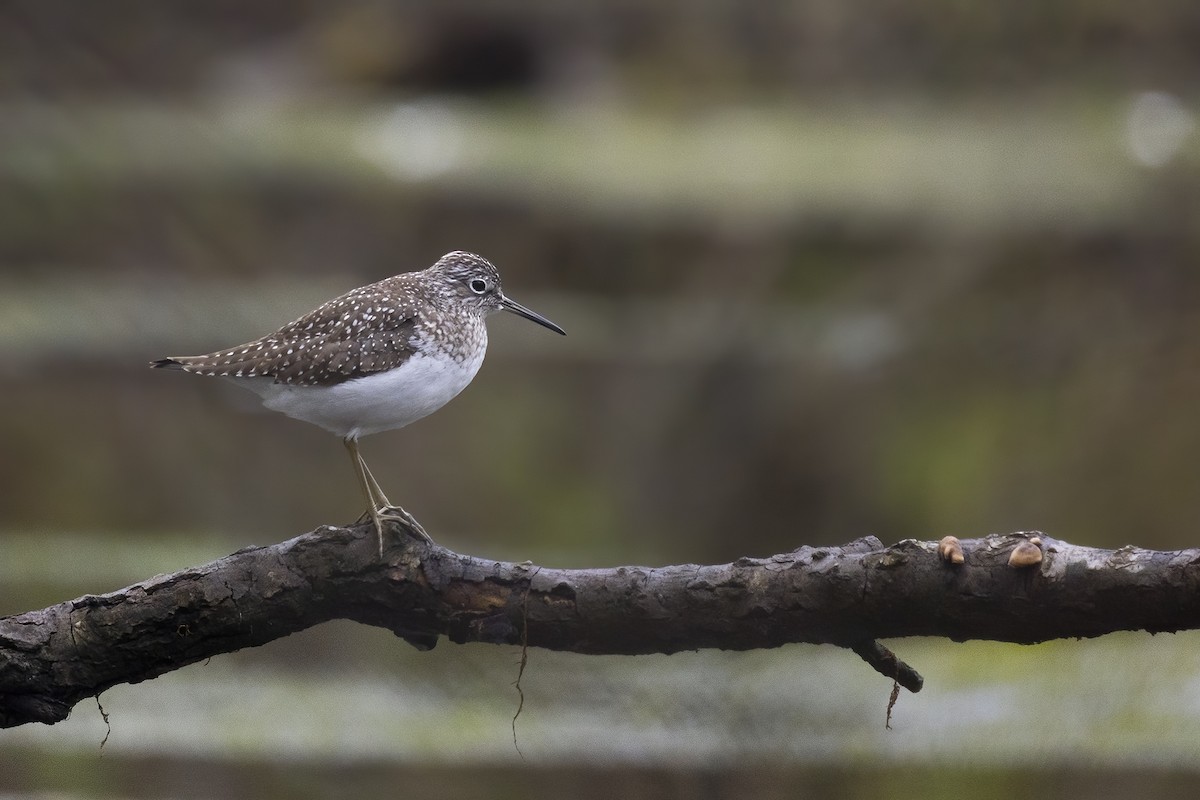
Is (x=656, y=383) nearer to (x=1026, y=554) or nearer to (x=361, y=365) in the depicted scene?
(x=361, y=365)

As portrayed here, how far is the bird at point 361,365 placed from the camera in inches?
148

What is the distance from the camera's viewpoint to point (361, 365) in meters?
3.80

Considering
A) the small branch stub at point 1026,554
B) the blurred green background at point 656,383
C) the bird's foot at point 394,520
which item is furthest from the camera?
the blurred green background at point 656,383

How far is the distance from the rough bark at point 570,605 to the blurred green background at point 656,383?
88.6 inches

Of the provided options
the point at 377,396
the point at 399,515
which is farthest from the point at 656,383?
the point at 399,515

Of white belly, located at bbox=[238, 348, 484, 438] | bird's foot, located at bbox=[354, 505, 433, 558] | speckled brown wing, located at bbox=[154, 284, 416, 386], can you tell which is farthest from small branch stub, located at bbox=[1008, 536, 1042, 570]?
speckled brown wing, located at bbox=[154, 284, 416, 386]

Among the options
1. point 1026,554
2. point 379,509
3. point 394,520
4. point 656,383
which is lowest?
point 1026,554

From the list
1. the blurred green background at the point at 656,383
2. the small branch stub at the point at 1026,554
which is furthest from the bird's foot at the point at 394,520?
the blurred green background at the point at 656,383

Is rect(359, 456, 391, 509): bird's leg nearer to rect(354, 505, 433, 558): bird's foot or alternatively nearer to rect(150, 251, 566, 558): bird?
rect(150, 251, 566, 558): bird

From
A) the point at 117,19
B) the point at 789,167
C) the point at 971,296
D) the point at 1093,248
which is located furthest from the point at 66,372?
the point at 1093,248

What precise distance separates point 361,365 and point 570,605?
1.14 meters

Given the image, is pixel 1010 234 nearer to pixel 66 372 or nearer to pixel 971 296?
pixel 971 296

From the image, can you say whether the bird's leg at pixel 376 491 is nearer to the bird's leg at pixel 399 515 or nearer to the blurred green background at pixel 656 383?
the bird's leg at pixel 399 515

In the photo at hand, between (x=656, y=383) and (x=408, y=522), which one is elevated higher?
(x=656, y=383)
